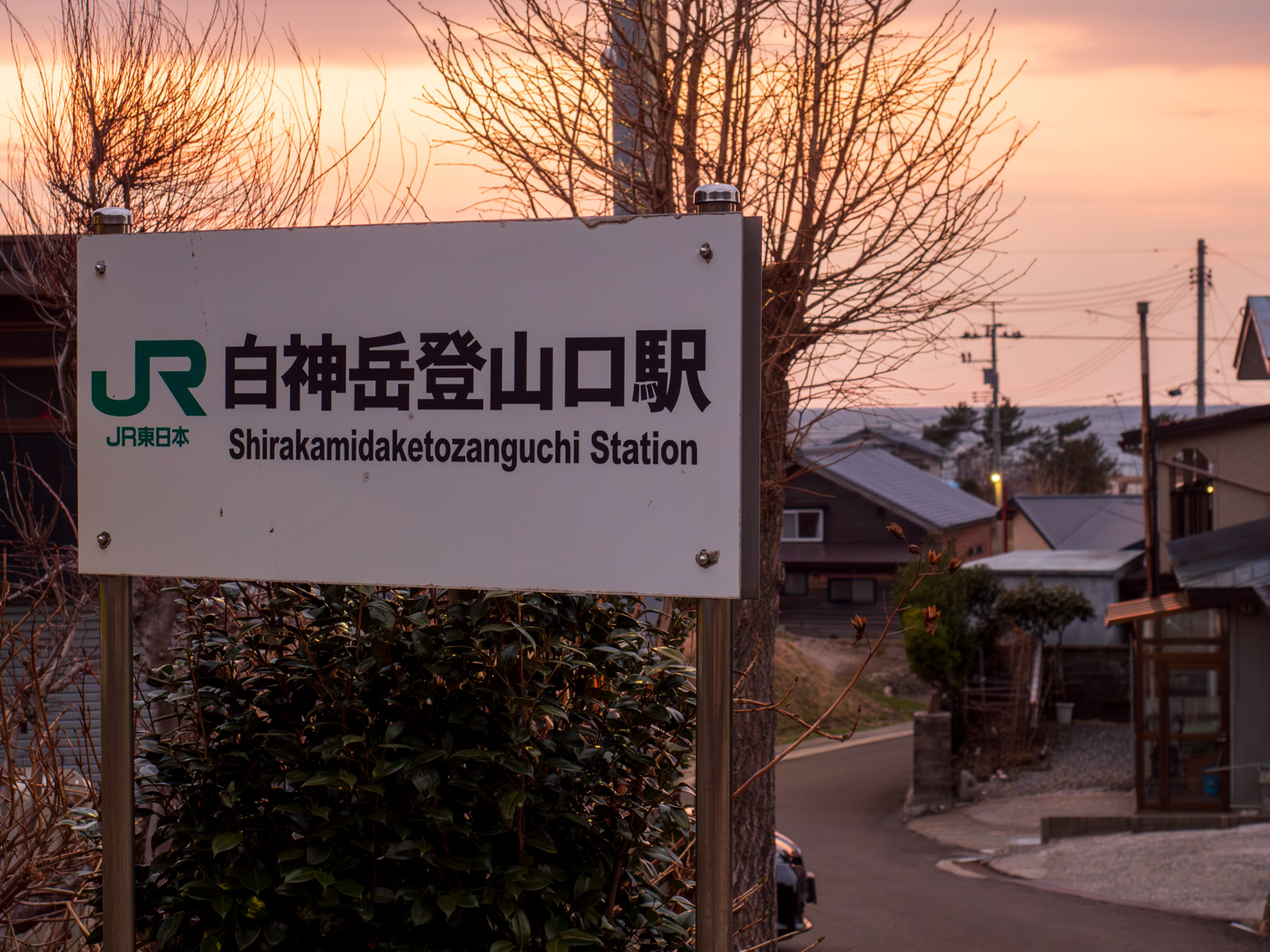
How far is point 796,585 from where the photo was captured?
4609 centimetres

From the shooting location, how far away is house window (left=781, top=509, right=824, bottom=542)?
45938mm

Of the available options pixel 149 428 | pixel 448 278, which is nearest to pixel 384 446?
pixel 448 278

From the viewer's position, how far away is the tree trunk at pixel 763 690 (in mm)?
6969

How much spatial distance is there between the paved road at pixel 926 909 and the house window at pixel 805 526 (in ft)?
73.8

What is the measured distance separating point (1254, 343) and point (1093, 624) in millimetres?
9742

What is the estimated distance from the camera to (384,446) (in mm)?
2752

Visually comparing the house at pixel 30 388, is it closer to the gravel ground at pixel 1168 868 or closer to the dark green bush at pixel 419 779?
the dark green bush at pixel 419 779

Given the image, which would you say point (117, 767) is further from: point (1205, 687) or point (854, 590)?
point (854, 590)

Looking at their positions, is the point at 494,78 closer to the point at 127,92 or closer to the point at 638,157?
the point at 638,157

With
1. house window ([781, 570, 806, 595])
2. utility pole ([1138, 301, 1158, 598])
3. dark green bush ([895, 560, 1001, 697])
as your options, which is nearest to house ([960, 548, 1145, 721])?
dark green bush ([895, 560, 1001, 697])

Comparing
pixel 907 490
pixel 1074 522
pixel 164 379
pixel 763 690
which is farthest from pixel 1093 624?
pixel 164 379

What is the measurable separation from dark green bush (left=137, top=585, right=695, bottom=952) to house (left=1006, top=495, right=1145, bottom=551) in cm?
4108

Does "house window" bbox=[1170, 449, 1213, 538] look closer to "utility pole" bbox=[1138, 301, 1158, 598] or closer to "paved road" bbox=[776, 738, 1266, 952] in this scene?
"utility pole" bbox=[1138, 301, 1158, 598]

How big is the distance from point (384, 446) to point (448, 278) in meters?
0.43
